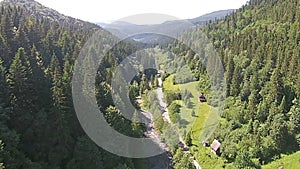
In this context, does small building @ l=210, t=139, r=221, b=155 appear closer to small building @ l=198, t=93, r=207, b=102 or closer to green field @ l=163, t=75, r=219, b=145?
green field @ l=163, t=75, r=219, b=145

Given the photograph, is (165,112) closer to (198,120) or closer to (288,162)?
(198,120)

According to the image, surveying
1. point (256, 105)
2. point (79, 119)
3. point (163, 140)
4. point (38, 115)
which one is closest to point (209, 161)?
point (163, 140)

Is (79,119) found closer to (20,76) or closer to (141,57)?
(20,76)

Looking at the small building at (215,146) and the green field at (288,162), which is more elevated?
the green field at (288,162)

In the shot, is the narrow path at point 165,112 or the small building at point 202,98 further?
the small building at point 202,98

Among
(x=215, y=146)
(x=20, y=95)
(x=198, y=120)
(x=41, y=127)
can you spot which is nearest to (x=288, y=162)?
(x=215, y=146)

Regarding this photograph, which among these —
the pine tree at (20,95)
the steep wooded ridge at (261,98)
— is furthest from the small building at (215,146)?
the pine tree at (20,95)

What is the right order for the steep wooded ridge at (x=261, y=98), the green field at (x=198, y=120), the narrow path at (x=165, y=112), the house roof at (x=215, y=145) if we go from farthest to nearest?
the green field at (x=198, y=120)
the house roof at (x=215, y=145)
the narrow path at (x=165, y=112)
the steep wooded ridge at (x=261, y=98)

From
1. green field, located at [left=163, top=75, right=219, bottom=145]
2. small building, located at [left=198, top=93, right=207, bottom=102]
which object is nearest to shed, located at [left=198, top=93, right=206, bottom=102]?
small building, located at [left=198, top=93, right=207, bottom=102]

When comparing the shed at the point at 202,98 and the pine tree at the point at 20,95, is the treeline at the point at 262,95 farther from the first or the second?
the pine tree at the point at 20,95
